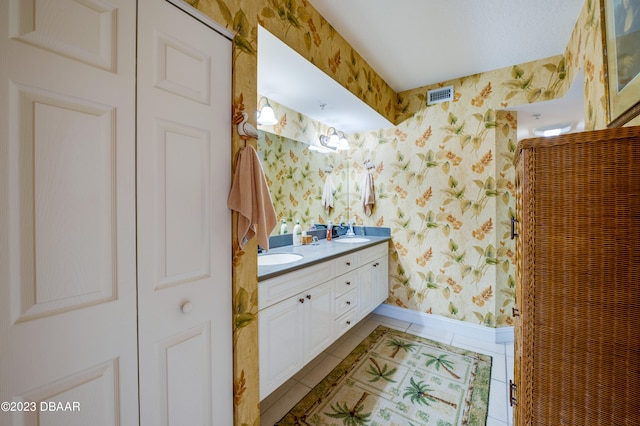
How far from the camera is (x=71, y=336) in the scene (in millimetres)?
740

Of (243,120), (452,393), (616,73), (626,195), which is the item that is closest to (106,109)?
(243,120)

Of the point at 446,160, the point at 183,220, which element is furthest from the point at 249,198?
the point at 446,160

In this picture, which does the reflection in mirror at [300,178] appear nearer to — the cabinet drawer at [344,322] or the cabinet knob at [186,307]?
the cabinet drawer at [344,322]

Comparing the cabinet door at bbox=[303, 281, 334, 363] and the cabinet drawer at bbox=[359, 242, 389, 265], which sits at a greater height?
the cabinet drawer at bbox=[359, 242, 389, 265]

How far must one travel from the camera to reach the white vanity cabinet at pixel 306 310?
1.42 m

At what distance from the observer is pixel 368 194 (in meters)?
3.02

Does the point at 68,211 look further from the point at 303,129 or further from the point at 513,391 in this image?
the point at 303,129

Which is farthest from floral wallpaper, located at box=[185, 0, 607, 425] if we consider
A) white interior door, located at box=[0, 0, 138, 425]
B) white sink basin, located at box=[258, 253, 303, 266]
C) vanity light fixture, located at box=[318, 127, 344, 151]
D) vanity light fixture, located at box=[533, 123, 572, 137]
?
vanity light fixture, located at box=[533, 123, 572, 137]

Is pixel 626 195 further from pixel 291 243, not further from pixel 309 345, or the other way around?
pixel 291 243

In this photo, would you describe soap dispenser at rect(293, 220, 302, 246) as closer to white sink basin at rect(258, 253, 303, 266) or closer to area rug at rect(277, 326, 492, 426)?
white sink basin at rect(258, 253, 303, 266)

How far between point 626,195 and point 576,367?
1.60 ft

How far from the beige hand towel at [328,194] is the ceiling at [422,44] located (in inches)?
31.4

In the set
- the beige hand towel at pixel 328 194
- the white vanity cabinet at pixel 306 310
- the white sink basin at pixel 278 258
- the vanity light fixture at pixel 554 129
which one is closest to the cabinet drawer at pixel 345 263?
the white vanity cabinet at pixel 306 310

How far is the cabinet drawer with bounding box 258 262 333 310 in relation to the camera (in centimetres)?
138
